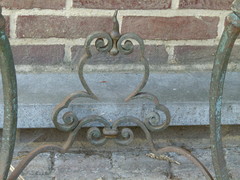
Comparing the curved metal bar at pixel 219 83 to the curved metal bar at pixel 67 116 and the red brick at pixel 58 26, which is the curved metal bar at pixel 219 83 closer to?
the curved metal bar at pixel 67 116

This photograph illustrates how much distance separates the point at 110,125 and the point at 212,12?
23.4 inches

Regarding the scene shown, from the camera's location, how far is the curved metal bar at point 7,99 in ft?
3.13

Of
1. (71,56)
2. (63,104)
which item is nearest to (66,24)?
(71,56)

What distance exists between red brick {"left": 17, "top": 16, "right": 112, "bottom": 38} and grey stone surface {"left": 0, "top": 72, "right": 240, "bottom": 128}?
0.47ft

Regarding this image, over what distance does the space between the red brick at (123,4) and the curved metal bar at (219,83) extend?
64cm

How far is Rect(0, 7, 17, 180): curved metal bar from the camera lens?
95cm

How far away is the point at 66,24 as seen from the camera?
1590 millimetres

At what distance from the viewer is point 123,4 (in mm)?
1591

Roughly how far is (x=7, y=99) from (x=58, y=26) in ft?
2.06

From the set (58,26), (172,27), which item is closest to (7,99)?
(58,26)

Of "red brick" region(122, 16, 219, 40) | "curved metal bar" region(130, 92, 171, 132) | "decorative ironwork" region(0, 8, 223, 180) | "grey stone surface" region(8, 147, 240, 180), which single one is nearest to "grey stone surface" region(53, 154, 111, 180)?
"grey stone surface" region(8, 147, 240, 180)

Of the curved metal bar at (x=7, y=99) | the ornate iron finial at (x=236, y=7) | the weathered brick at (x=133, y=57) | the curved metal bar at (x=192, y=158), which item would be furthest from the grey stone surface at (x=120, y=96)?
the ornate iron finial at (x=236, y=7)

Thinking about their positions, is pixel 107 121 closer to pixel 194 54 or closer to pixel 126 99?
pixel 126 99

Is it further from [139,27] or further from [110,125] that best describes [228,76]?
[110,125]
